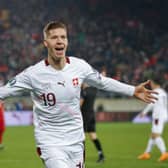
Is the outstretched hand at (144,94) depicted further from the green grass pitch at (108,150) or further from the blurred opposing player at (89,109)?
the blurred opposing player at (89,109)

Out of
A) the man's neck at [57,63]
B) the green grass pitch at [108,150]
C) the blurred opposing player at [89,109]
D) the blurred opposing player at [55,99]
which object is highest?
the man's neck at [57,63]

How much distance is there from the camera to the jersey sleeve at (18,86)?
20.9 feet

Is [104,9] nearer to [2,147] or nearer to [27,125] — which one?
[27,125]

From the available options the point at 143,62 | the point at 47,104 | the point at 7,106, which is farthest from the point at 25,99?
the point at 47,104

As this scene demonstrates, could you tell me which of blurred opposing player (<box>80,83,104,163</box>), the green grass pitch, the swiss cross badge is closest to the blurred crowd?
the green grass pitch

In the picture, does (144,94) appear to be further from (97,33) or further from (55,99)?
(97,33)

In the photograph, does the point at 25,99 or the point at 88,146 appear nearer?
the point at 88,146

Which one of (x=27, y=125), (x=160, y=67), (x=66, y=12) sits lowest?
(x=27, y=125)

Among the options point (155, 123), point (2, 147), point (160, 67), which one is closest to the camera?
point (155, 123)

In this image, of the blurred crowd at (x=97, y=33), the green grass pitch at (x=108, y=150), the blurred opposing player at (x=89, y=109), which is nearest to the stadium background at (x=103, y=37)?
the blurred crowd at (x=97, y=33)

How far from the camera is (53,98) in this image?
20.6 ft

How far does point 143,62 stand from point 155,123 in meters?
20.7

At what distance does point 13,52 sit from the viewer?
1373 inches

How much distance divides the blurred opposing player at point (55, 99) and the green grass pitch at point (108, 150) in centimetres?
627
